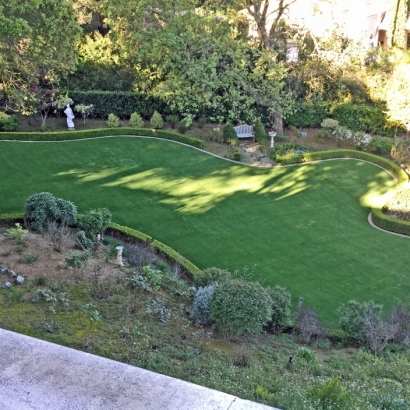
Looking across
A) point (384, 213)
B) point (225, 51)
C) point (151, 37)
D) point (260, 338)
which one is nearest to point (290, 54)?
point (225, 51)

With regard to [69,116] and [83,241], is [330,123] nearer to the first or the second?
[69,116]

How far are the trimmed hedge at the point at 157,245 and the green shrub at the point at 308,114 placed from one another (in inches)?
587

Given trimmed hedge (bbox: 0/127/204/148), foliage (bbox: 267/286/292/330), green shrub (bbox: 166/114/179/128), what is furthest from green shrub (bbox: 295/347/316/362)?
green shrub (bbox: 166/114/179/128)

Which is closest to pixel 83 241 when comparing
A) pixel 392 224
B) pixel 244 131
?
pixel 392 224

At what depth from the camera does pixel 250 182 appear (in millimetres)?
22062

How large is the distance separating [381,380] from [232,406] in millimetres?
3798

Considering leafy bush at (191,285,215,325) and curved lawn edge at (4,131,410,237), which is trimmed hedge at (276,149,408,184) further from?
leafy bush at (191,285,215,325)

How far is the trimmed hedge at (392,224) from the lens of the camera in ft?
62.3

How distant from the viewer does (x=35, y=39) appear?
14.8 meters

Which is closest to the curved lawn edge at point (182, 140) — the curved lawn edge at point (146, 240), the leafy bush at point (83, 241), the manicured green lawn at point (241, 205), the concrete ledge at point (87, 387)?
the manicured green lawn at point (241, 205)

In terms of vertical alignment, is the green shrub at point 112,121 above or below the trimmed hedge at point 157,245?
above

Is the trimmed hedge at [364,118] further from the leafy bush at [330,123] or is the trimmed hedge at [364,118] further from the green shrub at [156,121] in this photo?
the green shrub at [156,121]

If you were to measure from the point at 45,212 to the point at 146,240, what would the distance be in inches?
124

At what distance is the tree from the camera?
46.1 ft
